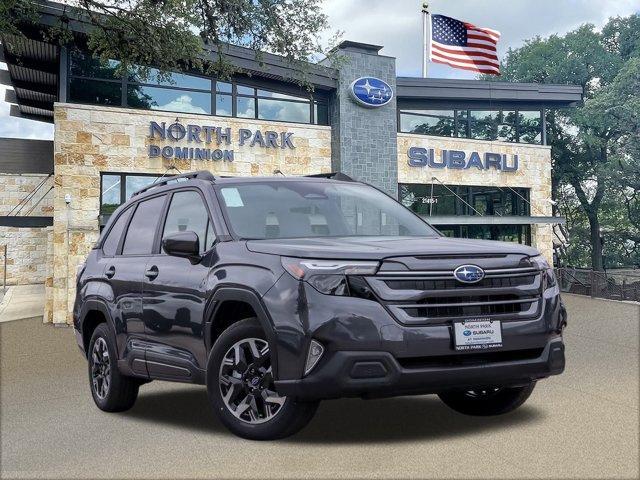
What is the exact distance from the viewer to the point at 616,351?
37.7 feet

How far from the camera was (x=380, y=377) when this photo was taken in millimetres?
4539

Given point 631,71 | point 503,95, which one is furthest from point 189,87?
point 631,71

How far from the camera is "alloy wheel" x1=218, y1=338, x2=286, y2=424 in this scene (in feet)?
16.1

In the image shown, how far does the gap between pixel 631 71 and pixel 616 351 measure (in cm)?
2899

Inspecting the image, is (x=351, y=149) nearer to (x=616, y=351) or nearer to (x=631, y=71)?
(x=616, y=351)

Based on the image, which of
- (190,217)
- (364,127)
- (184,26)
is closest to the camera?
(190,217)

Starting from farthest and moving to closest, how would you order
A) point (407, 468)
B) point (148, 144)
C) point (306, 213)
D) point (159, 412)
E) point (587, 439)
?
point (148, 144), point (159, 412), point (306, 213), point (587, 439), point (407, 468)

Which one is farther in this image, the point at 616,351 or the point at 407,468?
the point at 616,351

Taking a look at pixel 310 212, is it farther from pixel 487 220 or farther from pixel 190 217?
pixel 487 220

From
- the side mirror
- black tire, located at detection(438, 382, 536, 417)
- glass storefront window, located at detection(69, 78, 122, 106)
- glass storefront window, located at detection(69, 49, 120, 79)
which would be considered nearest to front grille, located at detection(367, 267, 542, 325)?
black tire, located at detection(438, 382, 536, 417)

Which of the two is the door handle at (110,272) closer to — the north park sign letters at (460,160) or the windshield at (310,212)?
the windshield at (310,212)

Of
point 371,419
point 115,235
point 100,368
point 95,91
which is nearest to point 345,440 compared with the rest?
point 371,419

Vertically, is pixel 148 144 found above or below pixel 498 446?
above

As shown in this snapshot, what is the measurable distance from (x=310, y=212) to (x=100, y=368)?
2.67m
